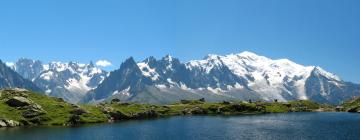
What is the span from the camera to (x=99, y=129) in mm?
179500

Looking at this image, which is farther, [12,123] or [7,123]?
[12,123]

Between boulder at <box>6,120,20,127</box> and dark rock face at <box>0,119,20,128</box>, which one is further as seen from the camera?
boulder at <box>6,120,20,127</box>

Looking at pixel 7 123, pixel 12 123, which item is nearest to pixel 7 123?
pixel 7 123

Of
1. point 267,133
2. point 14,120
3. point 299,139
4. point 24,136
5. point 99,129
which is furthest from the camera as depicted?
point 14,120

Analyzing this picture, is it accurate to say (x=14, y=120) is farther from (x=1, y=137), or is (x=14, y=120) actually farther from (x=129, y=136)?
(x=129, y=136)

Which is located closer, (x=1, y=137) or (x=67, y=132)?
(x=1, y=137)

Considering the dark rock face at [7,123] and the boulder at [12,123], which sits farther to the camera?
the boulder at [12,123]

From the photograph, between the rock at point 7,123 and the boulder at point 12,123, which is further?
the boulder at point 12,123

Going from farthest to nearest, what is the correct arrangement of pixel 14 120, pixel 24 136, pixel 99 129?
pixel 14 120 → pixel 99 129 → pixel 24 136

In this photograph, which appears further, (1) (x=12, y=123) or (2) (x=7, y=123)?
(1) (x=12, y=123)

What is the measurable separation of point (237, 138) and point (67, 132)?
203ft

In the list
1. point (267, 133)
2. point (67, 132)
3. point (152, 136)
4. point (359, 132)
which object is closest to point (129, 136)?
point (152, 136)

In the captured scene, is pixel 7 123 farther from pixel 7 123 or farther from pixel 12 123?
pixel 12 123

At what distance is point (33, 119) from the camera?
199 m
